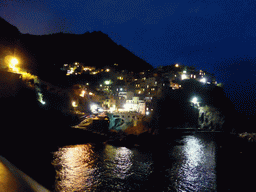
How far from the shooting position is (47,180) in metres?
17.2

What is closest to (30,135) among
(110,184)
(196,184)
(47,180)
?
(47,180)

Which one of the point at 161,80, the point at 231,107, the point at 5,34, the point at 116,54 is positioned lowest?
the point at 231,107

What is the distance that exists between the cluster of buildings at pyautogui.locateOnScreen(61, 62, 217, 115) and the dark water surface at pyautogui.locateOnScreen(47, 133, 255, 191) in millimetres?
18092

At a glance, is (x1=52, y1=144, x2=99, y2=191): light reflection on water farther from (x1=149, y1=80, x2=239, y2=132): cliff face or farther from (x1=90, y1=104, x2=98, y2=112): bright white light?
→ (x1=149, y1=80, x2=239, y2=132): cliff face

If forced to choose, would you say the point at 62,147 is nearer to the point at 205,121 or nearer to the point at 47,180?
the point at 47,180

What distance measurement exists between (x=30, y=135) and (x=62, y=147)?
20.2 ft

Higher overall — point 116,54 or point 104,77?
point 116,54

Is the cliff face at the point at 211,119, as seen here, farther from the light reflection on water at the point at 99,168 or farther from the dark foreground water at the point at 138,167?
the light reflection on water at the point at 99,168

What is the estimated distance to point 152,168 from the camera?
22641 millimetres

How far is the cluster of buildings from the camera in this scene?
50534 mm

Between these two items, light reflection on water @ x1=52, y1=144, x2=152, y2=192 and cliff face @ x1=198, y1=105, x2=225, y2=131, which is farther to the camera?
cliff face @ x1=198, y1=105, x2=225, y2=131

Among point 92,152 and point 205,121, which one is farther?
point 205,121

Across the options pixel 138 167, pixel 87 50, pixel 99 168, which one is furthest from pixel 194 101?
pixel 87 50

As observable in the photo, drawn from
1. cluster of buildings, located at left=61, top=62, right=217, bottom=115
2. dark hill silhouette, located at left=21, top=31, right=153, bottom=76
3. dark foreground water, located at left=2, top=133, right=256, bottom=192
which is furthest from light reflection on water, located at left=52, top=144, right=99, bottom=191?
dark hill silhouette, located at left=21, top=31, right=153, bottom=76
